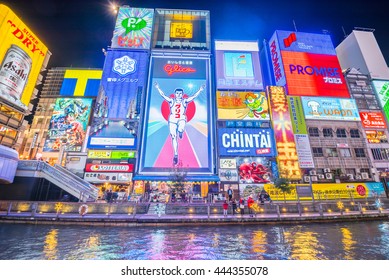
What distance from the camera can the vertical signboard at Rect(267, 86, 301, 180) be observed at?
35.7m

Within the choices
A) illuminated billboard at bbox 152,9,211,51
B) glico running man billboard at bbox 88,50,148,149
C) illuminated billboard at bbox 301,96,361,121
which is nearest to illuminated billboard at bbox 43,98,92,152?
glico running man billboard at bbox 88,50,148,149

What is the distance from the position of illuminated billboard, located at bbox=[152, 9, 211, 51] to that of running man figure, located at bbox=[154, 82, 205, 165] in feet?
42.8

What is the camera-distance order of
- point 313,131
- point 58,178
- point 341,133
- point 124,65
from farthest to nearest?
point 124,65 → point 341,133 → point 313,131 → point 58,178

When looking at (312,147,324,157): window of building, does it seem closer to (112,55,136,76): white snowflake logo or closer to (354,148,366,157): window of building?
(354,148,366,157): window of building

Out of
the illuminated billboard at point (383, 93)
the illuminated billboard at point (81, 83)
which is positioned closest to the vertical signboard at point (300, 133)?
the illuminated billboard at point (383, 93)

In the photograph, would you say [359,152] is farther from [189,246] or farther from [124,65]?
[124,65]

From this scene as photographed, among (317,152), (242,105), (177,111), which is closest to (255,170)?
(242,105)

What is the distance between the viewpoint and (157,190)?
3472cm

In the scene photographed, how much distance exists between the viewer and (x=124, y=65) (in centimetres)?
4281

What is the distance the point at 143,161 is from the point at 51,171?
48.3 feet

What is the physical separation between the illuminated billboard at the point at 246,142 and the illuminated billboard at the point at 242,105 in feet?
9.76

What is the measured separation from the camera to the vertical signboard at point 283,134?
35.7 meters

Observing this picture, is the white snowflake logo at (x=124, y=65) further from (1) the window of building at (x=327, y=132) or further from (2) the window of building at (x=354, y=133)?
(2) the window of building at (x=354, y=133)

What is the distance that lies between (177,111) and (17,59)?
79.4ft
